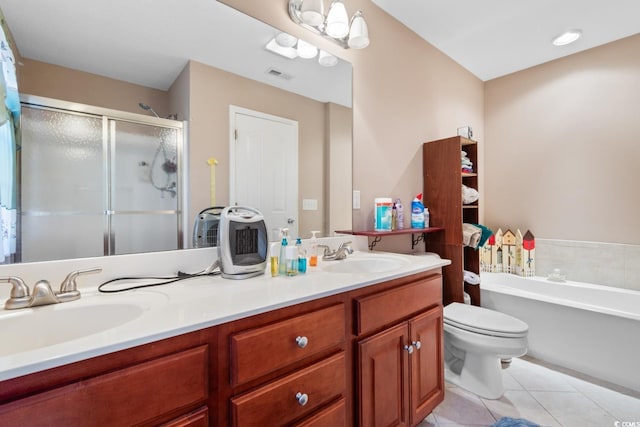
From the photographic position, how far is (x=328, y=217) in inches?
67.2

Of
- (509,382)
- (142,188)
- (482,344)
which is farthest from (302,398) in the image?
(509,382)

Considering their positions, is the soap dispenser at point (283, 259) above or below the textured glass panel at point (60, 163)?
below

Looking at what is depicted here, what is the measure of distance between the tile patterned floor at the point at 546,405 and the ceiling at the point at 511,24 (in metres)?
2.33

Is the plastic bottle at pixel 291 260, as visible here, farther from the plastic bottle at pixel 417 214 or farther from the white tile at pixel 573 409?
the white tile at pixel 573 409

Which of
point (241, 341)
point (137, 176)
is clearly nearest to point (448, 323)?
point (241, 341)

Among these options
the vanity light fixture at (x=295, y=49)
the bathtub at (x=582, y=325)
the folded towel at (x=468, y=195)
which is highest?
the vanity light fixture at (x=295, y=49)

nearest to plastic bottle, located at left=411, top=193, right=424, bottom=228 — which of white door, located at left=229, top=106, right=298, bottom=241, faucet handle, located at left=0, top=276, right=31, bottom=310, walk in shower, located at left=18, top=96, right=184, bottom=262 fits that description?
white door, located at left=229, top=106, right=298, bottom=241

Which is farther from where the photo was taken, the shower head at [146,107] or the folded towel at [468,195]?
the folded towel at [468,195]

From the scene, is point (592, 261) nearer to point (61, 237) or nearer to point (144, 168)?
point (144, 168)

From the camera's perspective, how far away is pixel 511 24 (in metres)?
2.13

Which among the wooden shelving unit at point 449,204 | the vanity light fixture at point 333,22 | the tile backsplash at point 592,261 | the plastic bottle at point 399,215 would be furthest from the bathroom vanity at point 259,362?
the tile backsplash at point 592,261

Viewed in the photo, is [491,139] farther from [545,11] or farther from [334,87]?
[334,87]

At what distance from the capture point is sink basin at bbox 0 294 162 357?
0.73 metres

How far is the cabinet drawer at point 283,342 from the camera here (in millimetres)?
761
